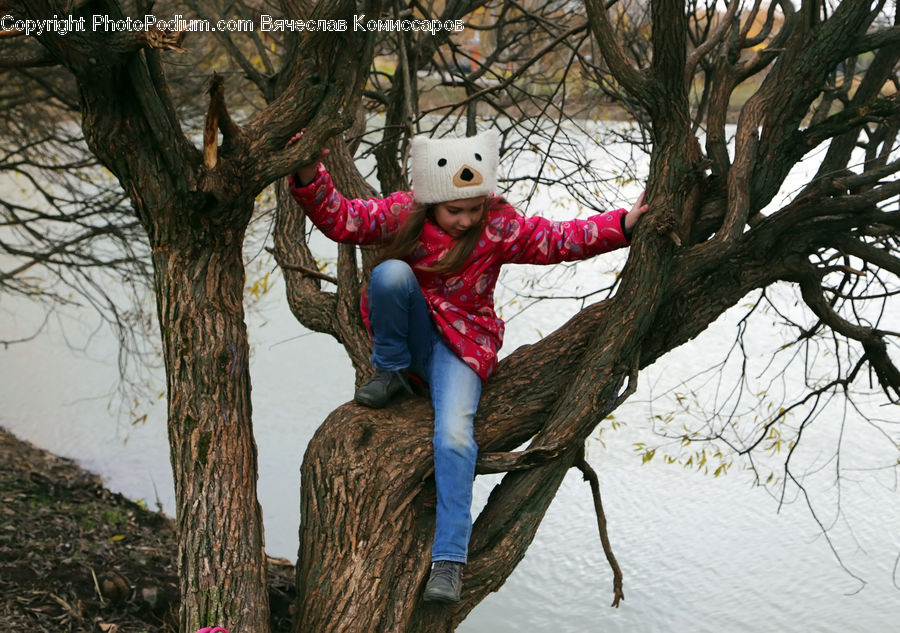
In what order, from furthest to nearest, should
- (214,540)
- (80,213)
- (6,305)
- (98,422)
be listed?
(6,305) → (98,422) → (80,213) → (214,540)

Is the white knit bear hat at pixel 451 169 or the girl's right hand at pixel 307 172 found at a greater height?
the white knit bear hat at pixel 451 169

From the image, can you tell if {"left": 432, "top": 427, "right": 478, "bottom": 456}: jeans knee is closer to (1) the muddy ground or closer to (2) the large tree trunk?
(2) the large tree trunk

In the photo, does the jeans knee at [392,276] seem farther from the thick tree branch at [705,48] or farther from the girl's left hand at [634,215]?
the thick tree branch at [705,48]

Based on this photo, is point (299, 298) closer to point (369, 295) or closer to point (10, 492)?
point (369, 295)

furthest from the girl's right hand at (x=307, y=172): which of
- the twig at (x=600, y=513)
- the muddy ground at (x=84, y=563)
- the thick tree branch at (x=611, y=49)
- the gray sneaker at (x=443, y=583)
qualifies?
the muddy ground at (x=84, y=563)

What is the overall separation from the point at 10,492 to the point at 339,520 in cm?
391

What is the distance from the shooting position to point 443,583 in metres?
2.44

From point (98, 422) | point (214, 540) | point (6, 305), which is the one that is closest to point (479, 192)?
point (214, 540)

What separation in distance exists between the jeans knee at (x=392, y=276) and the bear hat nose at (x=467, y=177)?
27 centimetres

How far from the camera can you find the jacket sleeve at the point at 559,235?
2631 millimetres

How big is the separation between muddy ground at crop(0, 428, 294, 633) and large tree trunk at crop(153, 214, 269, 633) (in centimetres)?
81

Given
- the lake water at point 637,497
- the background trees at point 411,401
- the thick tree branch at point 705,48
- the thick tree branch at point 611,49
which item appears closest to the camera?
the background trees at point 411,401

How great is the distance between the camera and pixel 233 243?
2.51m

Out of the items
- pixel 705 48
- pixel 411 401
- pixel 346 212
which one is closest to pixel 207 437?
pixel 411 401
